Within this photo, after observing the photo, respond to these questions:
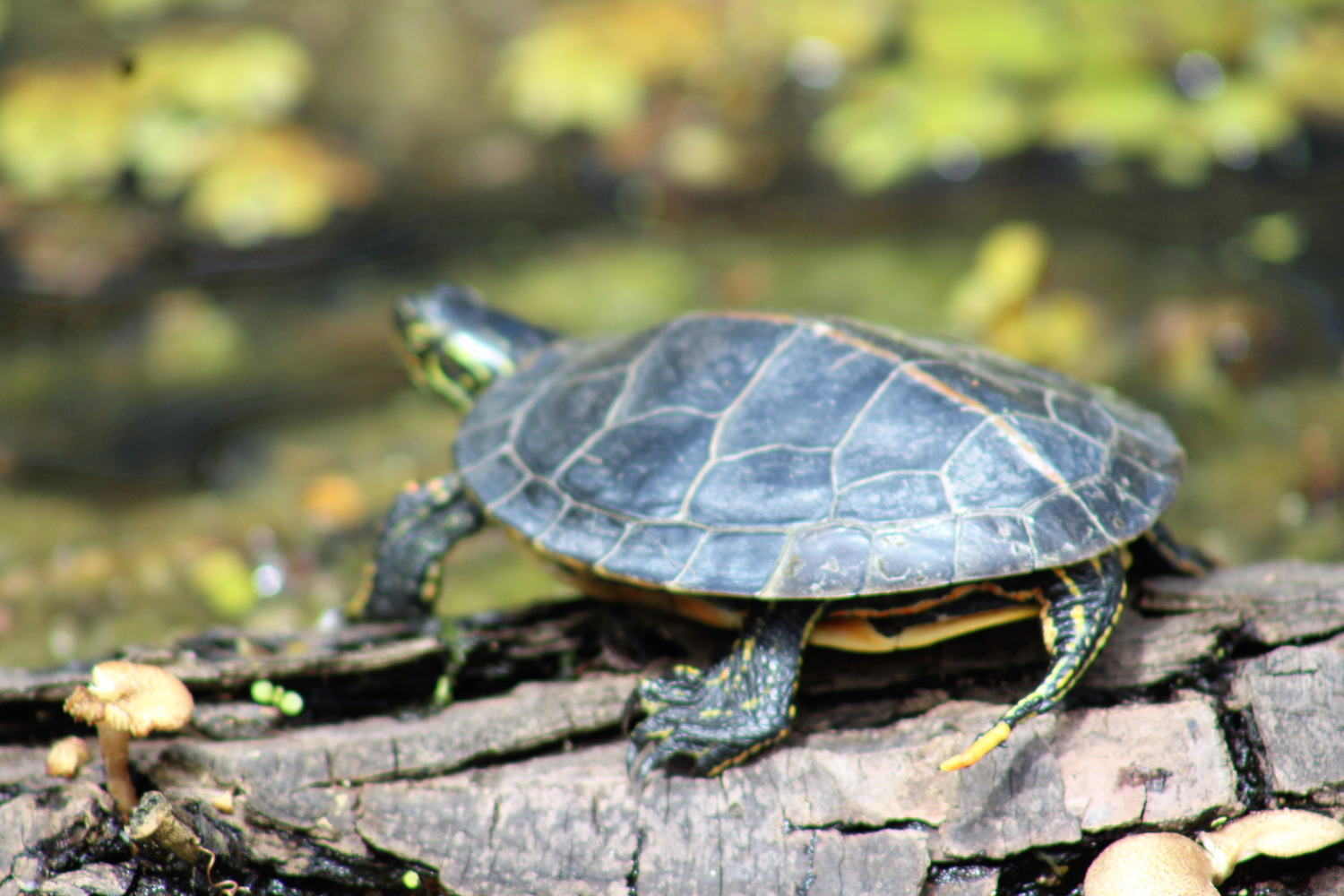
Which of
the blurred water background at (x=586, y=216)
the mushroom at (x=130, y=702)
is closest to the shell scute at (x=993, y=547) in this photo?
the mushroom at (x=130, y=702)

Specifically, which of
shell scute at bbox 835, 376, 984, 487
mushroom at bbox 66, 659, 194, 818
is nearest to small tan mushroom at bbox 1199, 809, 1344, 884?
shell scute at bbox 835, 376, 984, 487

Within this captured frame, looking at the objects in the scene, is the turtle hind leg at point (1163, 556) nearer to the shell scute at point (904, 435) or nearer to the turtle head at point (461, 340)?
the shell scute at point (904, 435)

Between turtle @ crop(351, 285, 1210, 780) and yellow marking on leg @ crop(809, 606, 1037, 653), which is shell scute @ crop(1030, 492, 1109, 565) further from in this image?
yellow marking on leg @ crop(809, 606, 1037, 653)

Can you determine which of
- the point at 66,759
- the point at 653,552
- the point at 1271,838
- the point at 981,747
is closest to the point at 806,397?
the point at 653,552

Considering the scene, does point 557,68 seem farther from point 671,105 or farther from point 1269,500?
point 1269,500

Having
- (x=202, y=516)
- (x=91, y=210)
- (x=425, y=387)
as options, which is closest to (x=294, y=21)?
(x=91, y=210)

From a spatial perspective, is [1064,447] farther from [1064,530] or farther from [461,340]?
[461,340]

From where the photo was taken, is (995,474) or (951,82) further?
(951,82)
